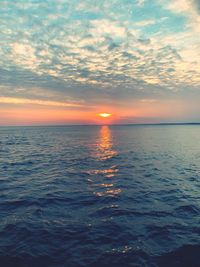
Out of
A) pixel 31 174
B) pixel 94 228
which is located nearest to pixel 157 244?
pixel 94 228

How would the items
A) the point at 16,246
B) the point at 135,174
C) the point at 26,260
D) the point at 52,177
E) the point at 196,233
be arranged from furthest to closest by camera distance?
the point at 135,174 → the point at 52,177 → the point at 196,233 → the point at 16,246 → the point at 26,260

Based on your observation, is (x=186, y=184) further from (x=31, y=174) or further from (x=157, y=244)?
(x=31, y=174)

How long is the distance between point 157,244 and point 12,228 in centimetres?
848

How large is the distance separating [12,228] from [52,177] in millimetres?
12553

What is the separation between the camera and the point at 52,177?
78.7ft

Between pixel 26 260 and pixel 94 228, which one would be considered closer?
pixel 26 260

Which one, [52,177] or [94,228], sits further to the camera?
[52,177]

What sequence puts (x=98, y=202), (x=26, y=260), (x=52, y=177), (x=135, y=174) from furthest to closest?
1. (x=135, y=174)
2. (x=52, y=177)
3. (x=98, y=202)
4. (x=26, y=260)

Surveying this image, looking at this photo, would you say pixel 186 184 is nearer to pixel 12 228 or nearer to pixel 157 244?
pixel 157 244

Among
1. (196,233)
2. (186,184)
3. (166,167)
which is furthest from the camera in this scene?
(166,167)

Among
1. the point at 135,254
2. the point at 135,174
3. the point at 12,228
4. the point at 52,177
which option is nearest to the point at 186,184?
the point at 135,174

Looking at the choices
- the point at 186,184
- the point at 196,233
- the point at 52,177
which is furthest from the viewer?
the point at 52,177

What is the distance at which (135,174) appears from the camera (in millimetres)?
25578

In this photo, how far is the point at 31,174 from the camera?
82.7 ft
